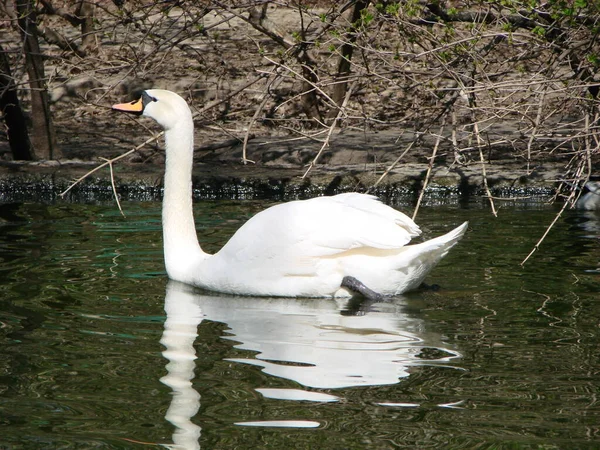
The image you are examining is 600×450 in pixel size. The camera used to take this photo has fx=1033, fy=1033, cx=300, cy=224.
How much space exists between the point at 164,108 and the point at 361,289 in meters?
1.70

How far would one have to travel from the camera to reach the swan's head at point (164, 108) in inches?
245

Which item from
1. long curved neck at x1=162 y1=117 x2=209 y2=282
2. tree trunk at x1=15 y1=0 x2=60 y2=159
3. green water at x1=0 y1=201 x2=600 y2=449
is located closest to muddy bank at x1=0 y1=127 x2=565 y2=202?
tree trunk at x1=15 y1=0 x2=60 y2=159

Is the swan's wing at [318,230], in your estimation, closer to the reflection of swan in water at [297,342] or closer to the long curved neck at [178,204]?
the reflection of swan in water at [297,342]

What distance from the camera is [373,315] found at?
529cm

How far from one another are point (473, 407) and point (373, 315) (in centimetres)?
165

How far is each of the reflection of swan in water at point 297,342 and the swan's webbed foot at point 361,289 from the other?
1.9 inches

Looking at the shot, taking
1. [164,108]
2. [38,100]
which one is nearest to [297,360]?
[164,108]

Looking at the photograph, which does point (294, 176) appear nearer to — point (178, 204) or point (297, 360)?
point (178, 204)

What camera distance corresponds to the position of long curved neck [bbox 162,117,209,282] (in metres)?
6.16

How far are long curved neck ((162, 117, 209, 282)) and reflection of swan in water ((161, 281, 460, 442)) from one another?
0.82 feet

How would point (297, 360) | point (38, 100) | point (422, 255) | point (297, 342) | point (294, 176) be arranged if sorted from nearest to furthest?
1. point (297, 360)
2. point (297, 342)
3. point (422, 255)
4. point (294, 176)
5. point (38, 100)

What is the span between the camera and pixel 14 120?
10727 mm

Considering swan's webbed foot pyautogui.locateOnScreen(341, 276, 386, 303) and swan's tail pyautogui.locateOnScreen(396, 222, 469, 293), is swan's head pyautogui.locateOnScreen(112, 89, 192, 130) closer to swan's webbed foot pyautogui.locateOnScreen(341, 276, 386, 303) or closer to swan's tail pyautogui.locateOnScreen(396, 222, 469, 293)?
swan's webbed foot pyautogui.locateOnScreen(341, 276, 386, 303)

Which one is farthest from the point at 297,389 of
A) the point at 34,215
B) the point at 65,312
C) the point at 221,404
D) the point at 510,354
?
the point at 34,215
